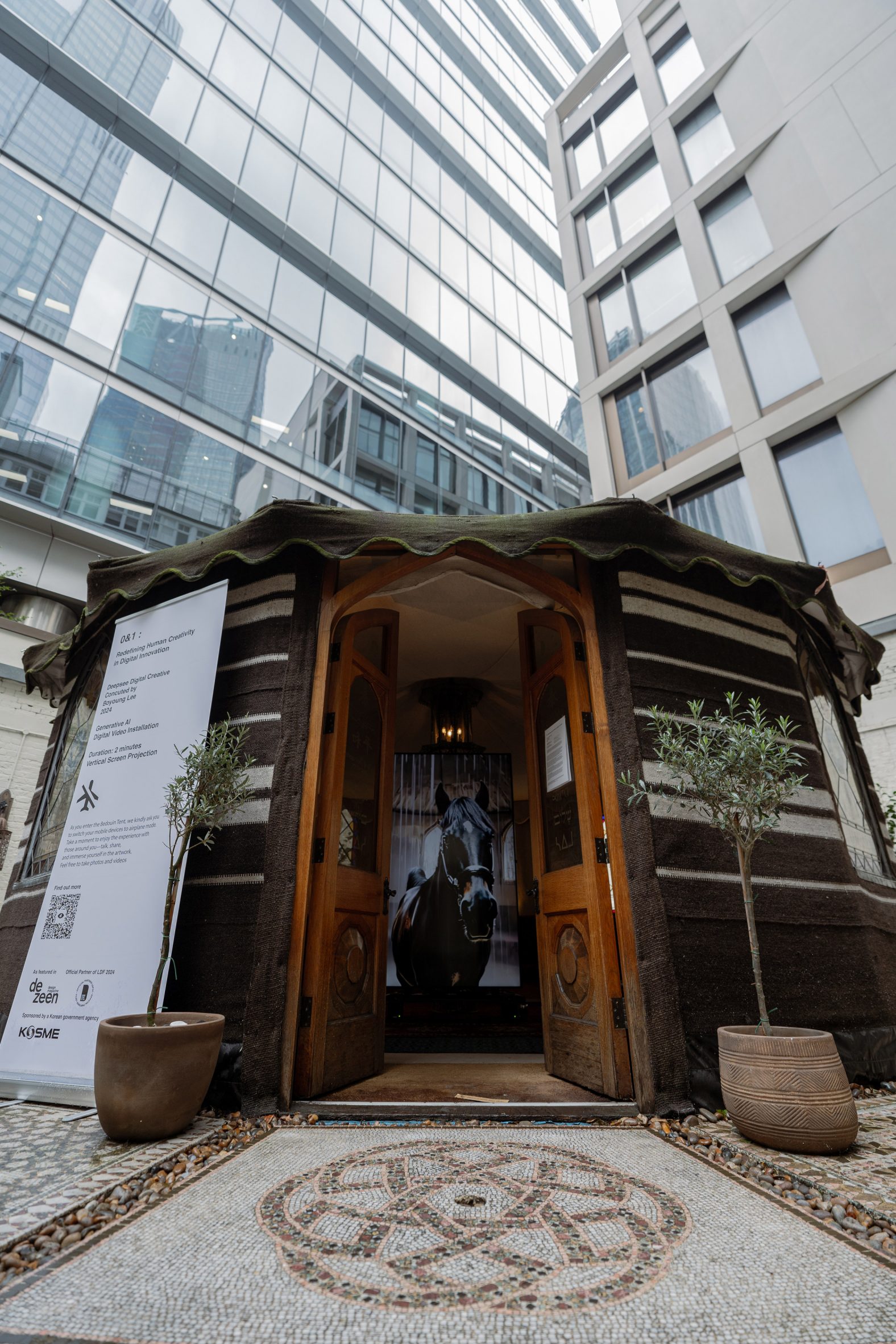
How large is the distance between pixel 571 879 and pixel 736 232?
1226cm

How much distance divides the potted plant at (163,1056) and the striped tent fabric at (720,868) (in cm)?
220

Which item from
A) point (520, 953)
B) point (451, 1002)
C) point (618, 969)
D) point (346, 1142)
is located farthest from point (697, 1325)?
point (520, 953)

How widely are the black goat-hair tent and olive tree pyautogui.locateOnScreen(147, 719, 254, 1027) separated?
0.65 ft

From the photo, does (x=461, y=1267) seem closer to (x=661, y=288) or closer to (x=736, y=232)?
(x=736, y=232)

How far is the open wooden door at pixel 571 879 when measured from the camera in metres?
3.41

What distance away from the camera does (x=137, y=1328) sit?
1389 millimetres

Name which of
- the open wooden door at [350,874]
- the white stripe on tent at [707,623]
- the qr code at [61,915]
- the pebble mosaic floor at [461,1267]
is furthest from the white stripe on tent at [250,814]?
the white stripe on tent at [707,623]

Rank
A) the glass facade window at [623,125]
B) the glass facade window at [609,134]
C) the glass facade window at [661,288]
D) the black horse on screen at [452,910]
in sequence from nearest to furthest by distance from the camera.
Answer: the black horse on screen at [452,910] < the glass facade window at [661,288] < the glass facade window at [623,125] < the glass facade window at [609,134]

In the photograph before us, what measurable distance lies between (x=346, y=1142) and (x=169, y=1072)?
822 mm

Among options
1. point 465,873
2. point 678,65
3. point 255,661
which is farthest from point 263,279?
point 465,873

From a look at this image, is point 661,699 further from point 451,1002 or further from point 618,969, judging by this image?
point 451,1002

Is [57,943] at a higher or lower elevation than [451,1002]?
higher

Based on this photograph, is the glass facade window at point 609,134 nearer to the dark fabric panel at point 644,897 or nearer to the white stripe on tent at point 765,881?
the dark fabric panel at point 644,897

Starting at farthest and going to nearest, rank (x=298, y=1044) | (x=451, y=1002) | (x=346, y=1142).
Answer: (x=451, y=1002) < (x=298, y=1044) < (x=346, y=1142)
